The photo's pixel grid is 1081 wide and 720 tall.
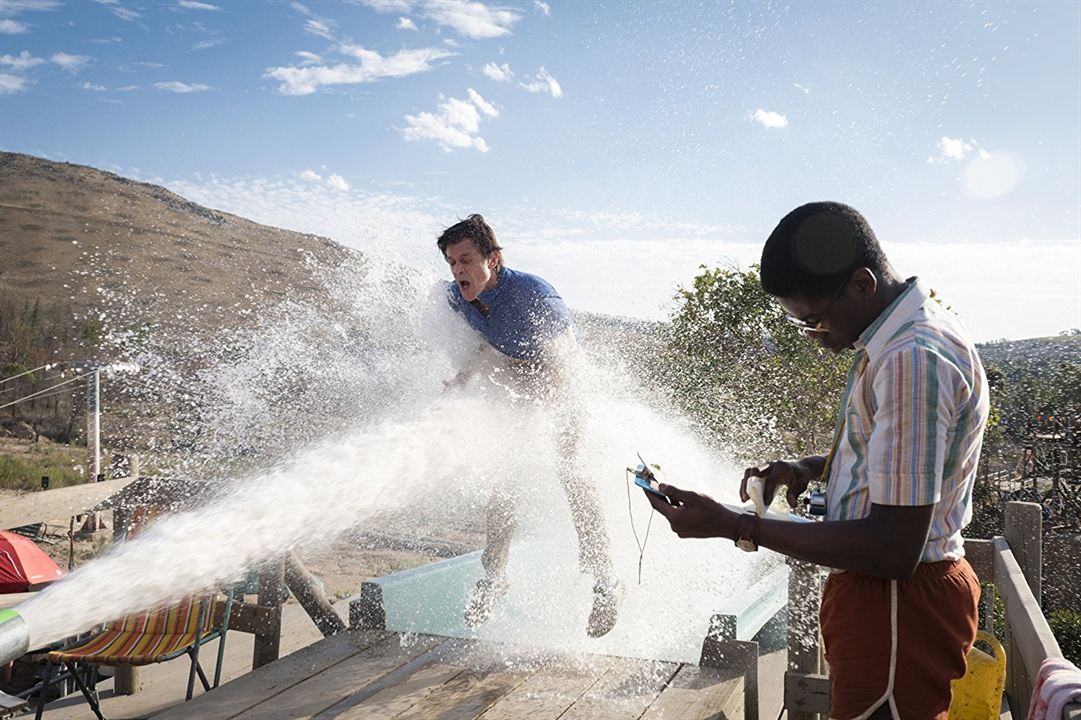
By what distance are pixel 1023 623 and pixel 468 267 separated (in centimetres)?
267

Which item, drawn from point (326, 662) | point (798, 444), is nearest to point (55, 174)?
point (798, 444)

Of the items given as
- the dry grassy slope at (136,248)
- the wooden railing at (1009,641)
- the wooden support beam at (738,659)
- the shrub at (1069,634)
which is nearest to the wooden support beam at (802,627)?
the wooden railing at (1009,641)

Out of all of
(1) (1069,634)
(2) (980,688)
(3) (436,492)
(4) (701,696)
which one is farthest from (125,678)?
(1) (1069,634)

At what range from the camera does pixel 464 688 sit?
125 inches

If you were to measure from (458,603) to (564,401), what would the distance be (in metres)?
1.57

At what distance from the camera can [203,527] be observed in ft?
14.3

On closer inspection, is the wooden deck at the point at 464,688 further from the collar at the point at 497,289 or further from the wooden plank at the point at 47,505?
the wooden plank at the point at 47,505

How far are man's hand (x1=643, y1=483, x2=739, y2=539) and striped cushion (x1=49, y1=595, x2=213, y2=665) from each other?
3600 millimetres

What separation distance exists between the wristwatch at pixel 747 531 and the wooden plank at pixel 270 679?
2.00 meters

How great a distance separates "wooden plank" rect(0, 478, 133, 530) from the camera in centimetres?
571

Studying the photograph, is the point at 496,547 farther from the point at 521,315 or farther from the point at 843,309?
the point at 843,309

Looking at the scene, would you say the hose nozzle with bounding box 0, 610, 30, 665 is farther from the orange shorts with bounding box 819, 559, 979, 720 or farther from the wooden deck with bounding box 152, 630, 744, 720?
the orange shorts with bounding box 819, 559, 979, 720

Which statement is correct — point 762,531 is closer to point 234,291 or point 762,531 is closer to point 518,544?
point 518,544

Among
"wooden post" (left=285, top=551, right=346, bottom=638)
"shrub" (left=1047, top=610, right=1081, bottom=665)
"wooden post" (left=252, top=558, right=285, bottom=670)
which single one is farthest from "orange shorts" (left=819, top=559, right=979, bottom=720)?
"shrub" (left=1047, top=610, right=1081, bottom=665)
